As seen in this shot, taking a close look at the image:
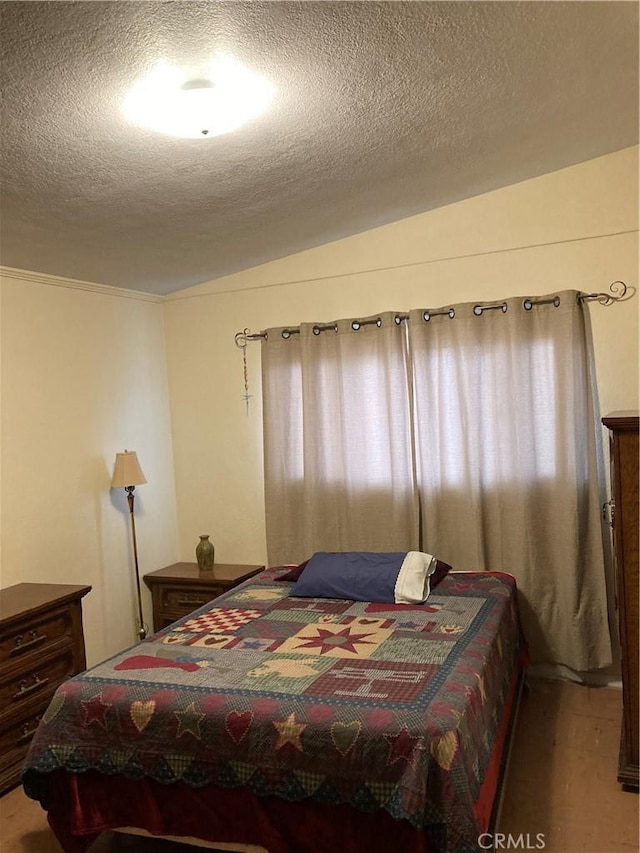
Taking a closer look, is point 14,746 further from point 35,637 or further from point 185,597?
point 185,597

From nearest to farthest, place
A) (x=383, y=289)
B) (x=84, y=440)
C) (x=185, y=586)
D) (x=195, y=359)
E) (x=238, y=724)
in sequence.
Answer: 1. (x=238, y=724)
2. (x=84, y=440)
3. (x=383, y=289)
4. (x=185, y=586)
5. (x=195, y=359)

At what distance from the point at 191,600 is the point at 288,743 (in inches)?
86.9

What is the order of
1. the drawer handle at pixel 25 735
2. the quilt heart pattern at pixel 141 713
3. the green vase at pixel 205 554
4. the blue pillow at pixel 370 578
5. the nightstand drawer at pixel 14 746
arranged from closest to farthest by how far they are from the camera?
1. the quilt heart pattern at pixel 141 713
2. the nightstand drawer at pixel 14 746
3. the drawer handle at pixel 25 735
4. the blue pillow at pixel 370 578
5. the green vase at pixel 205 554

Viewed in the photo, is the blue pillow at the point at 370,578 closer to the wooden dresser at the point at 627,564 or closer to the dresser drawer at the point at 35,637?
the wooden dresser at the point at 627,564

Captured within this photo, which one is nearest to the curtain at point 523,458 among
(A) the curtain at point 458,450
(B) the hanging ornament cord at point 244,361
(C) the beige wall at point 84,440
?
(A) the curtain at point 458,450

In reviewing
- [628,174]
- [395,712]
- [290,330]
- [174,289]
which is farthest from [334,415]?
[395,712]

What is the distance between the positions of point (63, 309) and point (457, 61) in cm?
248

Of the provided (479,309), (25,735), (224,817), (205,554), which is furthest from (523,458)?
(25,735)

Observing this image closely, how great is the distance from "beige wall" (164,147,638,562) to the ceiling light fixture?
5.92ft

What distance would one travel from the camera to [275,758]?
7.13 ft

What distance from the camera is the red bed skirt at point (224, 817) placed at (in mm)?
2098

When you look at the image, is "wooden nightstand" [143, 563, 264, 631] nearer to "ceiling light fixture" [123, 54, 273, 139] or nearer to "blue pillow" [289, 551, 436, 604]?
"blue pillow" [289, 551, 436, 604]

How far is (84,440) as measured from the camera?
4.00m

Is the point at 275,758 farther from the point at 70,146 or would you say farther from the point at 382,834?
the point at 70,146
